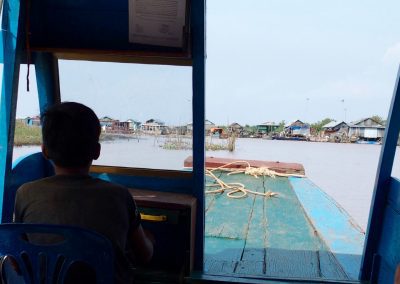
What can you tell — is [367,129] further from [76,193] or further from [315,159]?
[315,159]

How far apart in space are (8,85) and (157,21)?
3.36ft

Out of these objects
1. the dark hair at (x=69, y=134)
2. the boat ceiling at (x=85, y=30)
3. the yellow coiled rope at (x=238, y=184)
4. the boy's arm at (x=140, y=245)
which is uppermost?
the boat ceiling at (x=85, y=30)

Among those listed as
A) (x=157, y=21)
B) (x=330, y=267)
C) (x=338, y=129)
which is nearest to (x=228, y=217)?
(x=330, y=267)

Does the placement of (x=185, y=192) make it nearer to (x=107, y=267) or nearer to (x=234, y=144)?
(x=107, y=267)

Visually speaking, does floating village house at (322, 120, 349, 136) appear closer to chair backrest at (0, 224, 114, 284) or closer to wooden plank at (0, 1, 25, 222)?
wooden plank at (0, 1, 25, 222)

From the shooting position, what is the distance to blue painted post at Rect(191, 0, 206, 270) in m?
2.27

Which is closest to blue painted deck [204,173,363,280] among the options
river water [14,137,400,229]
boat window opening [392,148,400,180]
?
river water [14,137,400,229]

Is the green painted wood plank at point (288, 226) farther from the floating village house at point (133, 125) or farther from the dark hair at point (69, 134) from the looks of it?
the dark hair at point (69, 134)

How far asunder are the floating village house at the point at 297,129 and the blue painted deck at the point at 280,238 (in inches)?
57.5

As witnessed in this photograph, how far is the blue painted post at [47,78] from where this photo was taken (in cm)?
266

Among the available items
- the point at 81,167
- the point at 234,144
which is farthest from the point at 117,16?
the point at 234,144

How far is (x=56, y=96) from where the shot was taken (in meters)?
2.83

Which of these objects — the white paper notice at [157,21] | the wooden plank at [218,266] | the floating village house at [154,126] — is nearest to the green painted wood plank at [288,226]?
the wooden plank at [218,266]

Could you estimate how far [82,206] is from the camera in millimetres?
1116
